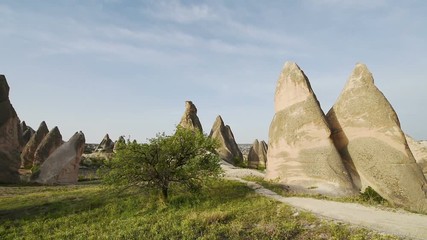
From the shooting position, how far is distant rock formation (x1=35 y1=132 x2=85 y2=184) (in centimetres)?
2942

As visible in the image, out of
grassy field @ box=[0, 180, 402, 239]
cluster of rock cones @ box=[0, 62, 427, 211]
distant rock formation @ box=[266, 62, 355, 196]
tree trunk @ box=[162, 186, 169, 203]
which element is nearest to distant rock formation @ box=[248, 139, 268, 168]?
distant rock formation @ box=[266, 62, 355, 196]

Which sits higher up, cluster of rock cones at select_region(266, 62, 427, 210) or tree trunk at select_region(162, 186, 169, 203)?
cluster of rock cones at select_region(266, 62, 427, 210)

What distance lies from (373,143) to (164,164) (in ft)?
37.2

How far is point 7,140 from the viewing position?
28250 mm

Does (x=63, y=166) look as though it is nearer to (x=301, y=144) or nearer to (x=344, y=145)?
(x=301, y=144)

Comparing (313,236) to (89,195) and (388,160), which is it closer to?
(388,160)

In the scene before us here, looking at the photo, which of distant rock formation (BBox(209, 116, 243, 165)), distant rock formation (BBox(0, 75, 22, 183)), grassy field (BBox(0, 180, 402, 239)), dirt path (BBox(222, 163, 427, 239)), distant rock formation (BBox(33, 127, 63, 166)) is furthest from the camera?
distant rock formation (BBox(209, 116, 243, 165))

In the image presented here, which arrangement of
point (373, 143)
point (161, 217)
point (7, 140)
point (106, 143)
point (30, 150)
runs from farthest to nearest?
point (106, 143)
point (30, 150)
point (7, 140)
point (373, 143)
point (161, 217)

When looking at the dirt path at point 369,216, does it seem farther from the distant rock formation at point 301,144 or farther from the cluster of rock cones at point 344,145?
the cluster of rock cones at point 344,145

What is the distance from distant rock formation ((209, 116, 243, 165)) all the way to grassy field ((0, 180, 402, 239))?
23.5m

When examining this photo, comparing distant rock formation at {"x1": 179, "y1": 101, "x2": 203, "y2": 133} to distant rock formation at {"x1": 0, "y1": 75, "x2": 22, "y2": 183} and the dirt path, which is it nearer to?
distant rock formation at {"x1": 0, "y1": 75, "x2": 22, "y2": 183}

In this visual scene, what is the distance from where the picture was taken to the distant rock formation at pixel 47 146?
3881 cm

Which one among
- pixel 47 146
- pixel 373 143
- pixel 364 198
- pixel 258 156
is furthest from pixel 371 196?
pixel 47 146

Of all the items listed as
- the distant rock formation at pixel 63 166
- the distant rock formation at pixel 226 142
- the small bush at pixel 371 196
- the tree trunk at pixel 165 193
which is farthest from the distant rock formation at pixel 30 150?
the small bush at pixel 371 196
